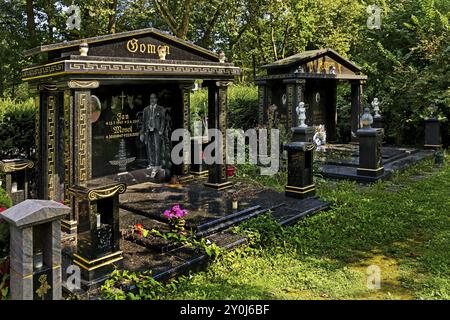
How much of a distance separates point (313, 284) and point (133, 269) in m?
2.33

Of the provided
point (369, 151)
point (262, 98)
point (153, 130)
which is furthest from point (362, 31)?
point (153, 130)

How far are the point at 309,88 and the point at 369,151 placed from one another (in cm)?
540

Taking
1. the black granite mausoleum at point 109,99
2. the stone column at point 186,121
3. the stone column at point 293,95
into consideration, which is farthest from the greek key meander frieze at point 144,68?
the stone column at point 293,95

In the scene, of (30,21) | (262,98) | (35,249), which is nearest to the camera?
(35,249)

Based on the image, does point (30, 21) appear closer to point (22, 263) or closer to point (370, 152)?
point (370, 152)

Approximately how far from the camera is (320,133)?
49.7ft

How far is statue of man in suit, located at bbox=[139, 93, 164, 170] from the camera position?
355 inches

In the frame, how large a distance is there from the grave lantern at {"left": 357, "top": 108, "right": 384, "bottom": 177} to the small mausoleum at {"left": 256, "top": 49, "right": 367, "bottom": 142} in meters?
2.90

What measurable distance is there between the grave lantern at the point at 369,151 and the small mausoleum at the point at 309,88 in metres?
2.90

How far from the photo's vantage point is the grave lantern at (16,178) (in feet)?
23.1

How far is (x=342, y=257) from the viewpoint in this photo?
5941mm

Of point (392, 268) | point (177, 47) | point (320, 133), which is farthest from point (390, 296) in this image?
point (320, 133)

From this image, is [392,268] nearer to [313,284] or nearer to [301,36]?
[313,284]
